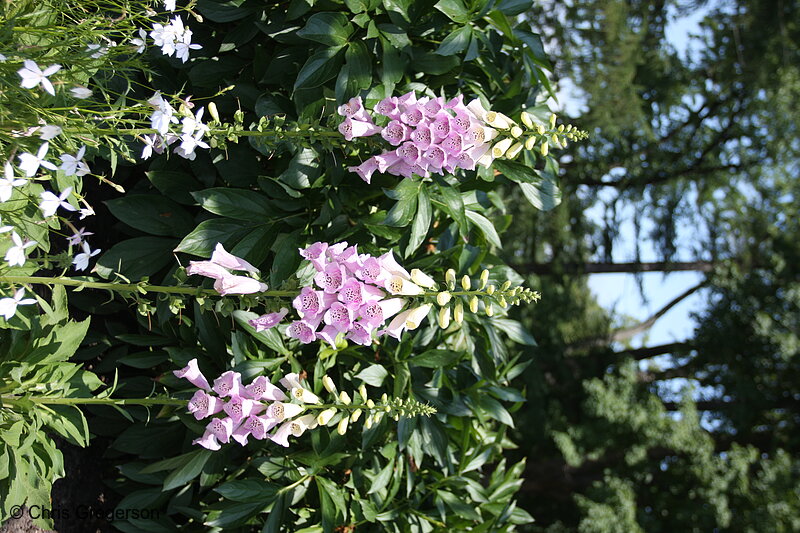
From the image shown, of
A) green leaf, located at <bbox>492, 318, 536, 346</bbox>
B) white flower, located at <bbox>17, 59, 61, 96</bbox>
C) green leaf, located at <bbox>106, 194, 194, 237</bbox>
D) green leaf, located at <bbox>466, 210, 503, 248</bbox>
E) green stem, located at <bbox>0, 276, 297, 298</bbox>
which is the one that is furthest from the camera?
green leaf, located at <bbox>492, 318, 536, 346</bbox>

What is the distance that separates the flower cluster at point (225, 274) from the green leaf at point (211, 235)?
0.71 feet

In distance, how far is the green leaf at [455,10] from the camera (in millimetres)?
1279

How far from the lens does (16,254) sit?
876 mm

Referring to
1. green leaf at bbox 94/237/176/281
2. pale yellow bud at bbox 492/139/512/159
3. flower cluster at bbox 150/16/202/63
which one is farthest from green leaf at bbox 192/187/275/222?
pale yellow bud at bbox 492/139/512/159

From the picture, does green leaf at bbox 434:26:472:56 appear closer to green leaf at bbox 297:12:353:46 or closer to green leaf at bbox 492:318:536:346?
green leaf at bbox 297:12:353:46

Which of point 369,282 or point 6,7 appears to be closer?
point 369,282

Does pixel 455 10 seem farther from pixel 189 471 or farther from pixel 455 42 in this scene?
pixel 189 471

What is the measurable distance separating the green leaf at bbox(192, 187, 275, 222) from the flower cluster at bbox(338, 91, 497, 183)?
0.98ft

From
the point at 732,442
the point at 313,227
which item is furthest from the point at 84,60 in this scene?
the point at 732,442

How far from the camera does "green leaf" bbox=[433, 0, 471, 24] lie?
1279 mm

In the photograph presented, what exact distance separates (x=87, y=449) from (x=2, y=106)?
76 cm

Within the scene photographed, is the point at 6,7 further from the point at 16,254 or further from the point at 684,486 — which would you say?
the point at 684,486

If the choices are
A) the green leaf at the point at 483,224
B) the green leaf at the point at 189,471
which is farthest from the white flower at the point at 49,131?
the green leaf at the point at 483,224

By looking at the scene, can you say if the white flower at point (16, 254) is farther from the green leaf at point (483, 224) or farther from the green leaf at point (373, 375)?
the green leaf at point (483, 224)
